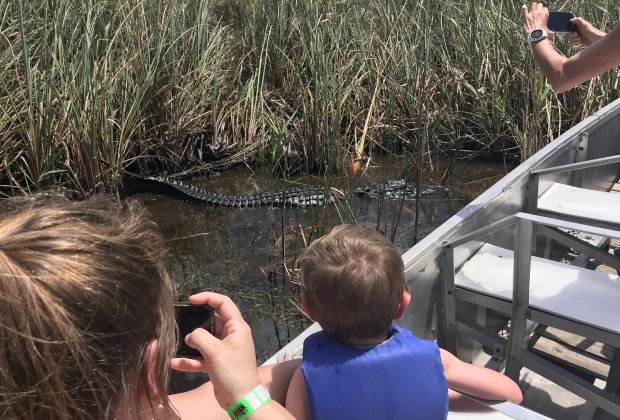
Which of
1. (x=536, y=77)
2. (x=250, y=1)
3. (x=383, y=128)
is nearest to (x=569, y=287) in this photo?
(x=536, y=77)

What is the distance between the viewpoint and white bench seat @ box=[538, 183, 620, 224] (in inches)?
98.8

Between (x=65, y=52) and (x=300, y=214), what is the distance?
210 centimetres

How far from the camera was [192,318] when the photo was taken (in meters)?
1.05

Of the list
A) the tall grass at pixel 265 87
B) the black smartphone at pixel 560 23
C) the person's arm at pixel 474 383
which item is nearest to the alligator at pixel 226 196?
the tall grass at pixel 265 87

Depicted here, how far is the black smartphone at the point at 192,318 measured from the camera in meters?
1.04

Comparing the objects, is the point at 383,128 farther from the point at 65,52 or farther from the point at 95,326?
the point at 95,326

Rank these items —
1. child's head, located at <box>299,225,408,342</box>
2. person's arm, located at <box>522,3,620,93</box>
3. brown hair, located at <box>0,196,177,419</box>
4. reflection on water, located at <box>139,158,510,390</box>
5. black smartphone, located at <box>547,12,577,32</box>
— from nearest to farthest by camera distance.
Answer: brown hair, located at <box>0,196,177,419</box>
child's head, located at <box>299,225,408,342</box>
person's arm, located at <box>522,3,620,93</box>
black smartphone, located at <box>547,12,577,32</box>
reflection on water, located at <box>139,158,510,390</box>

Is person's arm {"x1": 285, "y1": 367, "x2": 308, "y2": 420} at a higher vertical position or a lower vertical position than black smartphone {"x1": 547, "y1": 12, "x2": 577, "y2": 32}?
lower

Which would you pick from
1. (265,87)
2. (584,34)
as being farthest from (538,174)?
(265,87)

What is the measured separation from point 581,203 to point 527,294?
1.04 m

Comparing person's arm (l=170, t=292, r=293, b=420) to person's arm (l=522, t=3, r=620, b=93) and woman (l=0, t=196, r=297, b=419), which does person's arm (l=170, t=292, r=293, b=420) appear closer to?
woman (l=0, t=196, r=297, b=419)

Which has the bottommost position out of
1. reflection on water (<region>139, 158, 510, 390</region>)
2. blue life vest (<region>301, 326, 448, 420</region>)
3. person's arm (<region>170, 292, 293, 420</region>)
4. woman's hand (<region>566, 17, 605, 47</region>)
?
reflection on water (<region>139, 158, 510, 390</region>)

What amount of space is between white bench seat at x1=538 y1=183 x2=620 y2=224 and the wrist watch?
0.75 metres

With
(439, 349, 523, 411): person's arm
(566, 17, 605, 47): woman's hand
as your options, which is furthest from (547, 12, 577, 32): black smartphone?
(439, 349, 523, 411): person's arm
